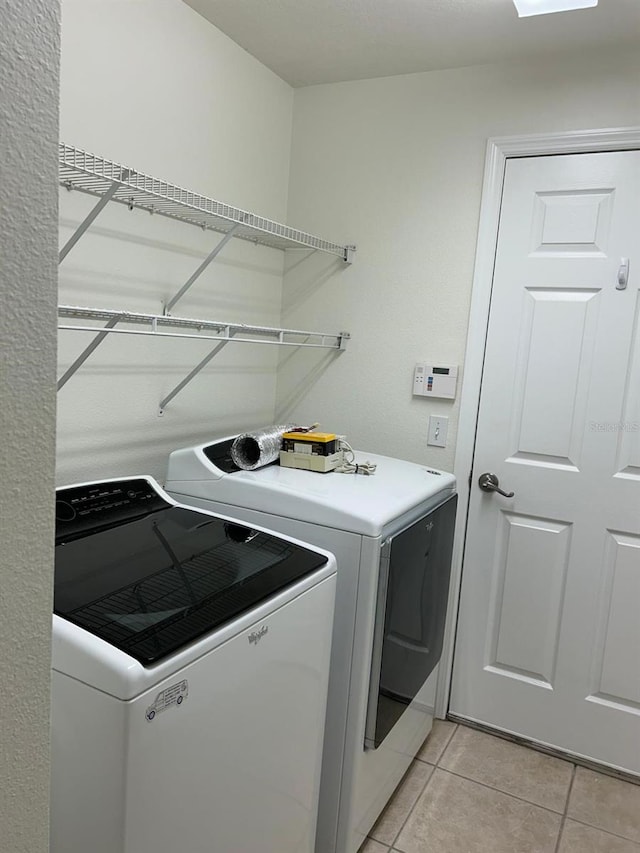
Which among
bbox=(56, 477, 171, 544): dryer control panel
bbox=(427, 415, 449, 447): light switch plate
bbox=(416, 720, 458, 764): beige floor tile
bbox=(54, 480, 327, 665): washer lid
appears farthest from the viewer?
bbox=(427, 415, 449, 447): light switch plate

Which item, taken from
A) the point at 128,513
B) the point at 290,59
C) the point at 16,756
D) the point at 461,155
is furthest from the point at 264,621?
the point at 290,59

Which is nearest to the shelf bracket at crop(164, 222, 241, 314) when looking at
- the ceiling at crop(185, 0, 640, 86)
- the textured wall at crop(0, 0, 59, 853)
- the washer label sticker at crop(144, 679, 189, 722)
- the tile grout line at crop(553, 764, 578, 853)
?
the ceiling at crop(185, 0, 640, 86)

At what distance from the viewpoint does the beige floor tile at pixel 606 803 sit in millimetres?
2111

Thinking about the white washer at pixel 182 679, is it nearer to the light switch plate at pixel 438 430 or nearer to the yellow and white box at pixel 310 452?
the yellow and white box at pixel 310 452

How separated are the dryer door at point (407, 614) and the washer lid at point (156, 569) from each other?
11.1 inches

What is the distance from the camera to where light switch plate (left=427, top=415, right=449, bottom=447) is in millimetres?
2510

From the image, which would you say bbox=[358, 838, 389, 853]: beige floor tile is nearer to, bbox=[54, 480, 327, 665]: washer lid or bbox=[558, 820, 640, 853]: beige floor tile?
bbox=[558, 820, 640, 853]: beige floor tile

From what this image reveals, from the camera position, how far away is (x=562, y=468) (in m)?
2.37

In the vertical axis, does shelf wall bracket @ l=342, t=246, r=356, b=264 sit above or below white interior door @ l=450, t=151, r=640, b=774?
above

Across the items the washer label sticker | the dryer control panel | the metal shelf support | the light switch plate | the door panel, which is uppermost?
the metal shelf support

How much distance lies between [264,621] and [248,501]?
1.87 ft

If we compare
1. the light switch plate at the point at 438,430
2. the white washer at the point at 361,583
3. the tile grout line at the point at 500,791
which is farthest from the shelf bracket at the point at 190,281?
the tile grout line at the point at 500,791

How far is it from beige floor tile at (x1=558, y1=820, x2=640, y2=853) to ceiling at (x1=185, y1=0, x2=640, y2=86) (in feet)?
8.12

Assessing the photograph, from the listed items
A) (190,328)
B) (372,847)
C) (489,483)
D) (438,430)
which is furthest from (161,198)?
(372,847)
